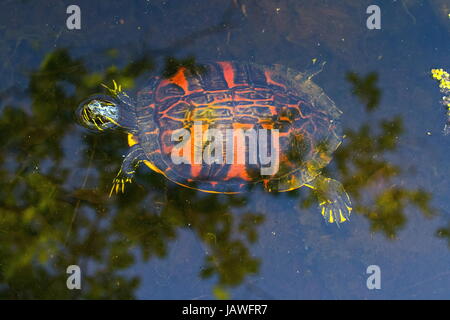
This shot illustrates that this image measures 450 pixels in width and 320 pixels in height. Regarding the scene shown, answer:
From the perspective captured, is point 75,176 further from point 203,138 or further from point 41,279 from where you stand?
point 203,138

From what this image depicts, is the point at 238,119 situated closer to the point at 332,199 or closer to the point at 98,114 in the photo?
the point at 332,199

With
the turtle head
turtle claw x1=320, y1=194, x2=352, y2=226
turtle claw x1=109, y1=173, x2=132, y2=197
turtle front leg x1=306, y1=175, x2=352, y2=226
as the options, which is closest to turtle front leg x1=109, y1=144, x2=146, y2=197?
turtle claw x1=109, y1=173, x2=132, y2=197

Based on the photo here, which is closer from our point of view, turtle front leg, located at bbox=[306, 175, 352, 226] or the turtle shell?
the turtle shell

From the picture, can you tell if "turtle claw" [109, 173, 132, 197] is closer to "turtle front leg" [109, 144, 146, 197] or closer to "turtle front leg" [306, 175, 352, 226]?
"turtle front leg" [109, 144, 146, 197]

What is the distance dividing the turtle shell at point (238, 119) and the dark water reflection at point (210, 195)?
14cm

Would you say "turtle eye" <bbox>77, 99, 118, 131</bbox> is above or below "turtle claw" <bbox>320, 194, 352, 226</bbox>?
above

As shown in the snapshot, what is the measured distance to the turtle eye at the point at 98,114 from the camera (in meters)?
4.12

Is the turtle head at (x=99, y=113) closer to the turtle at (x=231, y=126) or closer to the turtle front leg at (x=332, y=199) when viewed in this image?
the turtle at (x=231, y=126)

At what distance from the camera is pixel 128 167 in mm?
4148

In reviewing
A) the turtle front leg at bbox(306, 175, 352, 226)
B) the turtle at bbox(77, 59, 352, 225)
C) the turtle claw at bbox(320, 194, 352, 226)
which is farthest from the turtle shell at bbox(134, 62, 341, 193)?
the turtle claw at bbox(320, 194, 352, 226)

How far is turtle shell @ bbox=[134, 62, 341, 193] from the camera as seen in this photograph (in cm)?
389

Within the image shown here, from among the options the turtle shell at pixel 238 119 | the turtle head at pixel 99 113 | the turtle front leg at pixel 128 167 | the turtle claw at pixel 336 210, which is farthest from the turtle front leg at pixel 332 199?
the turtle head at pixel 99 113

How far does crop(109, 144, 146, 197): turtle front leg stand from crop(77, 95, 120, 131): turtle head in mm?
263

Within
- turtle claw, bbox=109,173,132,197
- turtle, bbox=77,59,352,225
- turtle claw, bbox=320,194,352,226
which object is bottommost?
turtle claw, bbox=320,194,352,226
